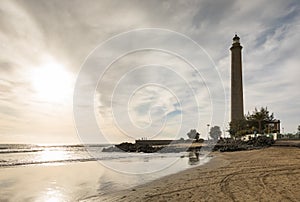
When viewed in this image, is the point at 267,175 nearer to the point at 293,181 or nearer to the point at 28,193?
the point at 293,181

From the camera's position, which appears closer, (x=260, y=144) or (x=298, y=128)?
(x=260, y=144)

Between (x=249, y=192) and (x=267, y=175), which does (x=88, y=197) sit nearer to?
(x=249, y=192)

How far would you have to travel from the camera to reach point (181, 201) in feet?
28.4

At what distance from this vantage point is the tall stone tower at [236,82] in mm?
84812

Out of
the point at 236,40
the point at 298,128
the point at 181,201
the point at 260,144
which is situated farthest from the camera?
the point at 236,40

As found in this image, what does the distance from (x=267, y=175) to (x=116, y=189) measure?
7.53 metres

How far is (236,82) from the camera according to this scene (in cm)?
8725

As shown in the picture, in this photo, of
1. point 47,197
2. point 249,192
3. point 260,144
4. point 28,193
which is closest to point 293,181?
point 249,192

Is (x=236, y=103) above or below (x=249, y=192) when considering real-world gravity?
above

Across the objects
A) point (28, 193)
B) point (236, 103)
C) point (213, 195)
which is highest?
point (236, 103)

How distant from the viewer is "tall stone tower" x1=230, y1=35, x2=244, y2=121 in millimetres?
84812

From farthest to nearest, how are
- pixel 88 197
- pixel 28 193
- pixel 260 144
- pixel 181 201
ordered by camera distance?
pixel 260 144 → pixel 28 193 → pixel 88 197 → pixel 181 201

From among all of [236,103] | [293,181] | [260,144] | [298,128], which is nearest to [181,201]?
[293,181]

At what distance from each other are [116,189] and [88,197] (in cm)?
193
